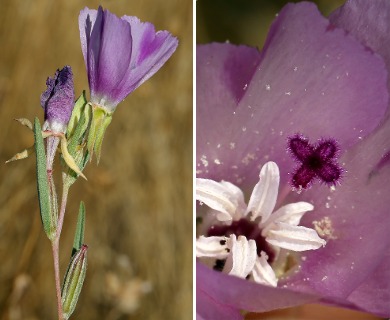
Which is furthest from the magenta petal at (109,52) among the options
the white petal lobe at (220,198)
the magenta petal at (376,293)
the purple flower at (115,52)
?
the magenta petal at (376,293)

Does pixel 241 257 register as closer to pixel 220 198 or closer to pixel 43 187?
pixel 220 198

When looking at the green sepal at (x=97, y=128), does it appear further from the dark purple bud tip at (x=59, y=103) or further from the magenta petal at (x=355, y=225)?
the magenta petal at (x=355, y=225)

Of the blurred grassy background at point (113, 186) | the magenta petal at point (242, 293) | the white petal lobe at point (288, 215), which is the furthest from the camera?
the blurred grassy background at point (113, 186)

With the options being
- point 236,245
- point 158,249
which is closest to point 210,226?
point 236,245

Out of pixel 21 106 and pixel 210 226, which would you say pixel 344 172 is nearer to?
pixel 210 226

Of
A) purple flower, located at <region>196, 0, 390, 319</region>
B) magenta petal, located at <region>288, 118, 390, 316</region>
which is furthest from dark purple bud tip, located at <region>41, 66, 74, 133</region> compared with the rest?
magenta petal, located at <region>288, 118, 390, 316</region>
